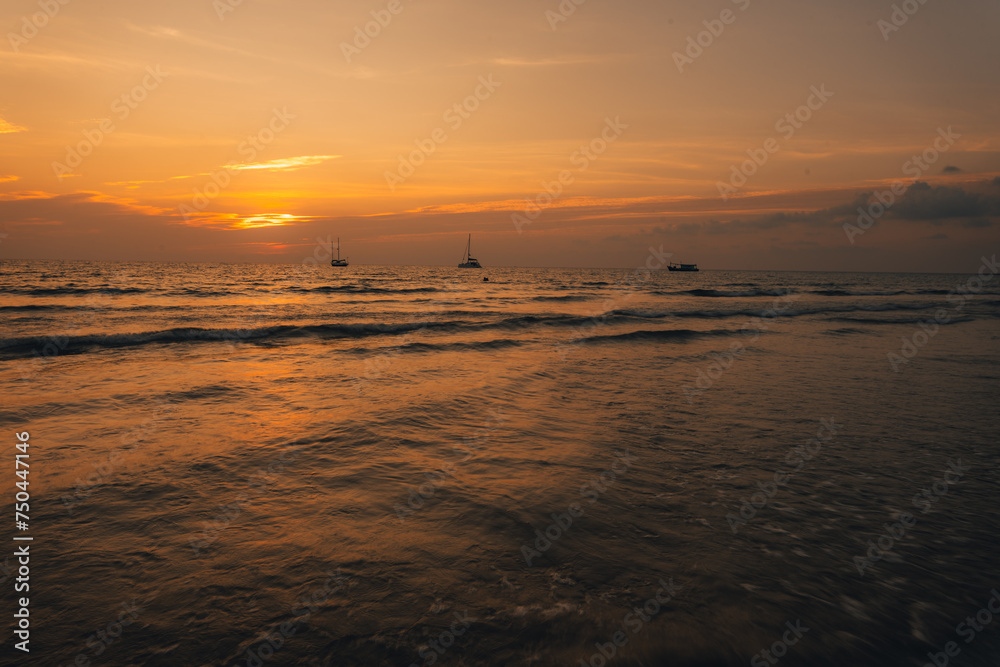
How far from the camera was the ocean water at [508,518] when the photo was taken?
12.3 feet

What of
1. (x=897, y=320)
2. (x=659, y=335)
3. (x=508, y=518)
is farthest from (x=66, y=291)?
(x=897, y=320)

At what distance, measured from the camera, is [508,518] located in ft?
18.7

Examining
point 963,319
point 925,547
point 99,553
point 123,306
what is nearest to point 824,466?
point 925,547

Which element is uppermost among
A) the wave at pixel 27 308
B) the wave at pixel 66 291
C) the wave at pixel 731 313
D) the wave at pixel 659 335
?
the wave at pixel 66 291

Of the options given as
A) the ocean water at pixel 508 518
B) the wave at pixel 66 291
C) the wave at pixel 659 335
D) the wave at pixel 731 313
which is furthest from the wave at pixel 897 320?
the wave at pixel 66 291

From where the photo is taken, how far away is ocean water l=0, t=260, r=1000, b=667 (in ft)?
12.3

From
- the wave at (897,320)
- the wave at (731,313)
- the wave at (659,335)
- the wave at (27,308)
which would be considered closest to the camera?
the wave at (659,335)

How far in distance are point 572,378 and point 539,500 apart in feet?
28.1

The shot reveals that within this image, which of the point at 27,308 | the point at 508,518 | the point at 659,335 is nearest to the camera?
the point at 508,518

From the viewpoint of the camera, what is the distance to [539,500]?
6184 mm

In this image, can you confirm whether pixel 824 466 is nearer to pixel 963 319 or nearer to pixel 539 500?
pixel 539 500

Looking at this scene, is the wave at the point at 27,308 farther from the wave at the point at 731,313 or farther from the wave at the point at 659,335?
the wave at the point at 731,313

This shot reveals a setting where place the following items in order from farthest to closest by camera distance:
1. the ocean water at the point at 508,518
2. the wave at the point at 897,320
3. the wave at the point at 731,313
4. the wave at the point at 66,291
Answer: the wave at the point at 66,291 → the wave at the point at 731,313 → the wave at the point at 897,320 → the ocean water at the point at 508,518

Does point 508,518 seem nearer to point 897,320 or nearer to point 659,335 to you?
point 659,335
